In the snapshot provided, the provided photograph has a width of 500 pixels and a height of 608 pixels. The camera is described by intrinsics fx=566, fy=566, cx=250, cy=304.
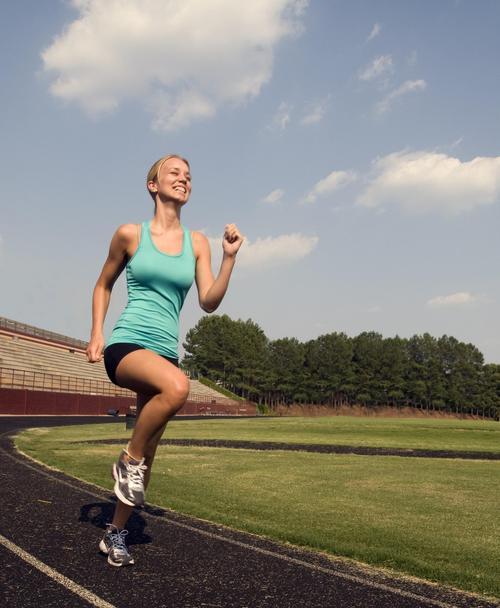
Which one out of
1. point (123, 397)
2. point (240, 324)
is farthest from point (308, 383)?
point (123, 397)

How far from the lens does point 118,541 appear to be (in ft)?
12.1

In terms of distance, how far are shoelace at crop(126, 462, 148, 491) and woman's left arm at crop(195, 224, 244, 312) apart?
1218mm

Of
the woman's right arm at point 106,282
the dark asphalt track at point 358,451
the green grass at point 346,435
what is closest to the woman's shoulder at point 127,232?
the woman's right arm at point 106,282

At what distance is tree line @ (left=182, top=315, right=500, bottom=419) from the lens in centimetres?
10819

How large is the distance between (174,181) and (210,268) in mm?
696

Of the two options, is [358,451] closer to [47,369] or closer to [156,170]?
[156,170]

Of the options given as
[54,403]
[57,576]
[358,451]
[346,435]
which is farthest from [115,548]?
[54,403]

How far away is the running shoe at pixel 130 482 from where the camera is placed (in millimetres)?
3572

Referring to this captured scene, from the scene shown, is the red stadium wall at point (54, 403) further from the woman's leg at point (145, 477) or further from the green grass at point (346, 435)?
the woman's leg at point (145, 477)

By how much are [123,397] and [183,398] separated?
47777 mm

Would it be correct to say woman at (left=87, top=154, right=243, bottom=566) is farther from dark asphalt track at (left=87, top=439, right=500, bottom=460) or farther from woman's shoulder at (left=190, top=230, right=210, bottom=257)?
dark asphalt track at (left=87, top=439, right=500, bottom=460)

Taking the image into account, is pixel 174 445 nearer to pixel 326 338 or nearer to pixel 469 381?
pixel 326 338

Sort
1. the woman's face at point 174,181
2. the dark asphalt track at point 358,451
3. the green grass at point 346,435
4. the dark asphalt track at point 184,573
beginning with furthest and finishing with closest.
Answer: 1. the green grass at point 346,435
2. the dark asphalt track at point 358,451
3. the woman's face at point 174,181
4. the dark asphalt track at point 184,573

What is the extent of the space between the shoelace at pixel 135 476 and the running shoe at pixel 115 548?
40 centimetres
